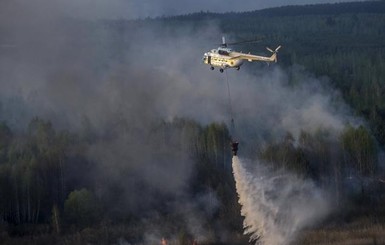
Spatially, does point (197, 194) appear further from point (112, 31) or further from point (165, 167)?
point (112, 31)

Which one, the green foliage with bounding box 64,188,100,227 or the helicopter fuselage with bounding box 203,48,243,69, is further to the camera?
the green foliage with bounding box 64,188,100,227

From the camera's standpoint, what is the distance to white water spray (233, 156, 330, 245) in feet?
160

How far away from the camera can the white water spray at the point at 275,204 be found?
48.7 m

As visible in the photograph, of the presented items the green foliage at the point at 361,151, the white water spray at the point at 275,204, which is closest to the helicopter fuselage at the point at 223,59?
the white water spray at the point at 275,204

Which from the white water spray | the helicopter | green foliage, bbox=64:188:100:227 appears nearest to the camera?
the helicopter

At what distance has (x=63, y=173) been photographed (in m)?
60.8

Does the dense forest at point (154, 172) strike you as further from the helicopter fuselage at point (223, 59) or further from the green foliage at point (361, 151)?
the helicopter fuselage at point (223, 59)

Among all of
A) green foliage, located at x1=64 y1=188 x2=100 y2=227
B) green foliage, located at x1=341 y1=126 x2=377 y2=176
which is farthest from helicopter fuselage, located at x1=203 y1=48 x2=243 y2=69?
green foliage, located at x1=341 y1=126 x2=377 y2=176

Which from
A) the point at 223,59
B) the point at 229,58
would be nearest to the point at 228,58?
the point at 229,58

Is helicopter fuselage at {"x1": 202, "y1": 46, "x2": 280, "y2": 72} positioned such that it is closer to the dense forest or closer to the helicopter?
the helicopter

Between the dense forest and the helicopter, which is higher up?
the helicopter

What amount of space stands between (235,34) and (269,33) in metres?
14.0

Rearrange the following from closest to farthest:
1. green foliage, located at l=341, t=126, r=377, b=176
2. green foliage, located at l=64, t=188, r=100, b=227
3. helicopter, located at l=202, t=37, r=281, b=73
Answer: helicopter, located at l=202, t=37, r=281, b=73 < green foliage, located at l=64, t=188, r=100, b=227 < green foliage, located at l=341, t=126, r=377, b=176

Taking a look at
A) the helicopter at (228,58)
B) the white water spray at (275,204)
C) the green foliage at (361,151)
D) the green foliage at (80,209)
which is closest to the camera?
the helicopter at (228,58)
